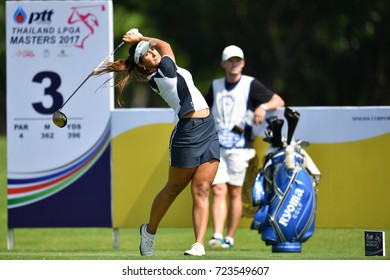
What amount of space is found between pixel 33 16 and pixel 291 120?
3.11m

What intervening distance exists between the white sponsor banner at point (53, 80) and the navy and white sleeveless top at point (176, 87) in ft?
7.82

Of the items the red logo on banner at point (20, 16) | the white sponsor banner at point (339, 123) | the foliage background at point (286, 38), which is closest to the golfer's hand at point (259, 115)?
the white sponsor banner at point (339, 123)

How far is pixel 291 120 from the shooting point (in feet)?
39.6

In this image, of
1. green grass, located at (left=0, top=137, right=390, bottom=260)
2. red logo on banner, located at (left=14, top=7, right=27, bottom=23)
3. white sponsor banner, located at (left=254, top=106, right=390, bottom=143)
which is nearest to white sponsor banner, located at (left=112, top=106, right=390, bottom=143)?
white sponsor banner, located at (left=254, top=106, right=390, bottom=143)

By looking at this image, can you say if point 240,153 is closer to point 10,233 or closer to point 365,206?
point 365,206

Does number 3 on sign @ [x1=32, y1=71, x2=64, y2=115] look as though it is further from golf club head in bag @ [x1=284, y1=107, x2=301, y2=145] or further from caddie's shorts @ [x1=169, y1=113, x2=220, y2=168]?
caddie's shorts @ [x1=169, y1=113, x2=220, y2=168]

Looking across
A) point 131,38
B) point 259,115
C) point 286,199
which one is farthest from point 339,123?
point 131,38

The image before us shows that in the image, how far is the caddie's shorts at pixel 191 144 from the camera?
1046cm

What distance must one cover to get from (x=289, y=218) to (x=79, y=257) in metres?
2.30

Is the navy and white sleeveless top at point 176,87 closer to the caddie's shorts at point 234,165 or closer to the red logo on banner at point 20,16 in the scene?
the caddie's shorts at point 234,165

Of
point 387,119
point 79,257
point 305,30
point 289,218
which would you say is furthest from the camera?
point 305,30

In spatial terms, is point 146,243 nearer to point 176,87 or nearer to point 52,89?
point 176,87
